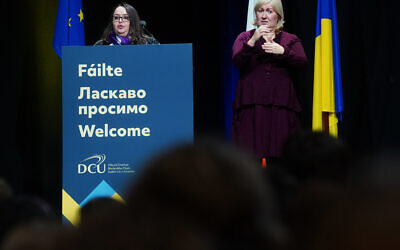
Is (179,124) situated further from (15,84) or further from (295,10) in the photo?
(15,84)

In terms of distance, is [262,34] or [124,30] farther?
[124,30]

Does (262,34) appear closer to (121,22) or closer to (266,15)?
(266,15)

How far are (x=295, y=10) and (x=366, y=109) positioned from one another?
0.98 meters

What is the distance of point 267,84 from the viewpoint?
13.1 feet

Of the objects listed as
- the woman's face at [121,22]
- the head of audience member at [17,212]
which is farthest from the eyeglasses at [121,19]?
the head of audience member at [17,212]

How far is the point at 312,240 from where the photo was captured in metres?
0.54

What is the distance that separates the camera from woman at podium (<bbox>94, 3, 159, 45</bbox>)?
4.14 meters

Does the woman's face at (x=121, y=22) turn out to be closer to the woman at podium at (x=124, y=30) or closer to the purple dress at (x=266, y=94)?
the woman at podium at (x=124, y=30)

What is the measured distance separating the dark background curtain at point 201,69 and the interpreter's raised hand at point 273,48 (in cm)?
99

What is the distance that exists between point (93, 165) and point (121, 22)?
4.81ft

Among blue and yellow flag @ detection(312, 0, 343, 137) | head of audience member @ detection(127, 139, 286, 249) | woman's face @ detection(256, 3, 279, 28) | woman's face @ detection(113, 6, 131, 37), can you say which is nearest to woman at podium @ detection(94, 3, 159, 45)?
woman's face @ detection(113, 6, 131, 37)

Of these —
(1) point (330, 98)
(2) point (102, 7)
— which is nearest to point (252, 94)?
(1) point (330, 98)

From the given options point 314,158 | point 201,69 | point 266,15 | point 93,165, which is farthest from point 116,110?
point 201,69

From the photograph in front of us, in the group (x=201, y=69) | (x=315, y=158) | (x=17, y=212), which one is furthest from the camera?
(x=201, y=69)
